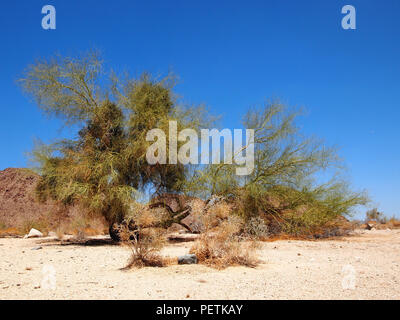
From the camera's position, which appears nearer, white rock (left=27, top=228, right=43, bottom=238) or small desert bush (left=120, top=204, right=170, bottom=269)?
small desert bush (left=120, top=204, right=170, bottom=269)

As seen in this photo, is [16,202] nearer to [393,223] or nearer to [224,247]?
[224,247]

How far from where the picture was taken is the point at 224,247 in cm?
805

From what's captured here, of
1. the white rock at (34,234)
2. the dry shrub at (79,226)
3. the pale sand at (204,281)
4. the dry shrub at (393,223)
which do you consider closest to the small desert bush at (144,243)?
the pale sand at (204,281)

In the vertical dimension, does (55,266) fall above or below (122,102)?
below

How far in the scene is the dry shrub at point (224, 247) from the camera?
26.1ft

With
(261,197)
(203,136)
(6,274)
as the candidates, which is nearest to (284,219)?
(261,197)

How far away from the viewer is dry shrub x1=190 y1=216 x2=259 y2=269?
796cm

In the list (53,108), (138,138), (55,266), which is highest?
(53,108)

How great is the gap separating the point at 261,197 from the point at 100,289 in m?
11.2

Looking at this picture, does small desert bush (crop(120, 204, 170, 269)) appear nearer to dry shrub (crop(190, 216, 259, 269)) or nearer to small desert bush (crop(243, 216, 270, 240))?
dry shrub (crop(190, 216, 259, 269))

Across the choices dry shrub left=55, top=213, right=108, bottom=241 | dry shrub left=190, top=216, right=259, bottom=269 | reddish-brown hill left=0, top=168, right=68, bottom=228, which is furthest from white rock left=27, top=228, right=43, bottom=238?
dry shrub left=190, top=216, right=259, bottom=269

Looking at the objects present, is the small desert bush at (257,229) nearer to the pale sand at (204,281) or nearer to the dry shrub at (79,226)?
the pale sand at (204,281)

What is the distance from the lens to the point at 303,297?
5500 mm
